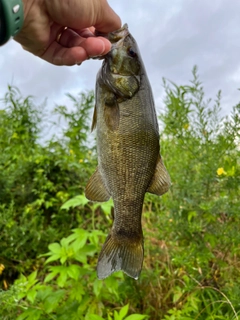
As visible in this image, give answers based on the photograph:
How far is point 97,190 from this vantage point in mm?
1887

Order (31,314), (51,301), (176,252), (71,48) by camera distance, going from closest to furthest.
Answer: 1. (71,48)
2. (31,314)
3. (51,301)
4. (176,252)

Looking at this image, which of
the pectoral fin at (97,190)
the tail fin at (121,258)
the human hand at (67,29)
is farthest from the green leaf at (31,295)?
the human hand at (67,29)

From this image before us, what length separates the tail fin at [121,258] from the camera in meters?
1.81

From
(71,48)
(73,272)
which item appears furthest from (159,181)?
(73,272)

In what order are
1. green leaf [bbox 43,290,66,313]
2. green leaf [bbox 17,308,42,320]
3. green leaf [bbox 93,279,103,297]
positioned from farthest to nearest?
green leaf [bbox 93,279,103,297] < green leaf [bbox 43,290,66,313] < green leaf [bbox 17,308,42,320]

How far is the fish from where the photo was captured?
1.80 m

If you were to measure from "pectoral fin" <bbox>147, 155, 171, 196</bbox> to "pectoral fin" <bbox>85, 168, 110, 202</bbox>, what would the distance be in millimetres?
197

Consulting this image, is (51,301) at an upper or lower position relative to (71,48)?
lower

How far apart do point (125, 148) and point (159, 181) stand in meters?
0.20

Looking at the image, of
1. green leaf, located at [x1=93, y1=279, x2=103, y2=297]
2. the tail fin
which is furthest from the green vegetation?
the tail fin

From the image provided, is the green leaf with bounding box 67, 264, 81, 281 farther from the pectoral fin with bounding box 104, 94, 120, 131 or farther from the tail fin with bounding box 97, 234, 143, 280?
the pectoral fin with bounding box 104, 94, 120, 131

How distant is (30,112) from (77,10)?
4.14 metres

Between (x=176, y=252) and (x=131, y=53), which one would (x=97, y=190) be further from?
(x=176, y=252)

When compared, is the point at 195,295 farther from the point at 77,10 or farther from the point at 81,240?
the point at 77,10
